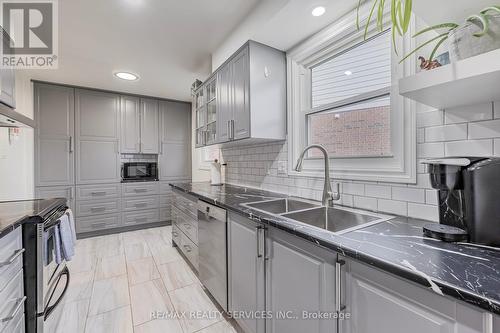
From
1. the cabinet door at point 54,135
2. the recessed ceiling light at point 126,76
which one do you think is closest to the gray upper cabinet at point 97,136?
the cabinet door at point 54,135

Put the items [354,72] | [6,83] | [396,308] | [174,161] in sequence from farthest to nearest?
[174,161]
[354,72]
[6,83]
[396,308]

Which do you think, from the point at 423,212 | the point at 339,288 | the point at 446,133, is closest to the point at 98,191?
the point at 339,288

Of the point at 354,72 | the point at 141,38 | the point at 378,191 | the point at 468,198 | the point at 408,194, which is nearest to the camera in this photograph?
the point at 468,198

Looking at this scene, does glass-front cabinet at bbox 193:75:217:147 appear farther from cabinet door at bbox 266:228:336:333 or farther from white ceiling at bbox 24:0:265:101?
cabinet door at bbox 266:228:336:333

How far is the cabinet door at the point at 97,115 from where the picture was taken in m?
3.62

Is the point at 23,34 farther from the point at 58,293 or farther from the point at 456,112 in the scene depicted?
the point at 456,112

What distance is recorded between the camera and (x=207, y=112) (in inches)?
111

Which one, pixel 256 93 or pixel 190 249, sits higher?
pixel 256 93

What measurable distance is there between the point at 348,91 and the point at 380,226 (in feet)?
3.41

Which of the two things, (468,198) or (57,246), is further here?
(57,246)

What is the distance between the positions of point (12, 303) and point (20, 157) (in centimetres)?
273

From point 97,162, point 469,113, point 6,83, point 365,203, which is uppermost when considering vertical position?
point 6,83

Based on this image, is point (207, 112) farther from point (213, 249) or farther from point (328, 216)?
point (328, 216)

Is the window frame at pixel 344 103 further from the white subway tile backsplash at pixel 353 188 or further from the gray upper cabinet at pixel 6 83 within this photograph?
the gray upper cabinet at pixel 6 83
